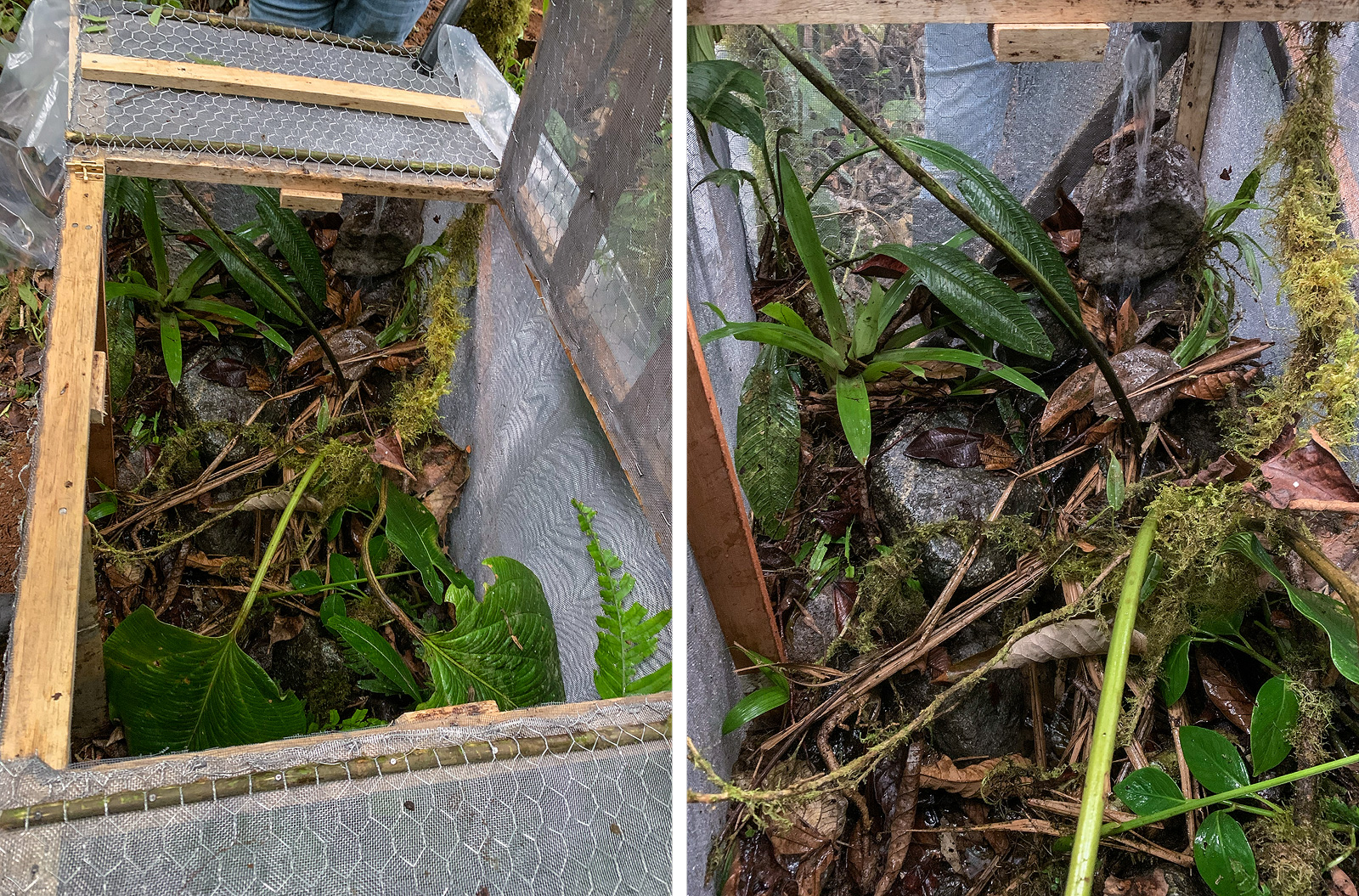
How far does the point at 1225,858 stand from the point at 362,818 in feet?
3.48

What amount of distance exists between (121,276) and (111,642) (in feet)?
3.69

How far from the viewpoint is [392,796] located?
75cm

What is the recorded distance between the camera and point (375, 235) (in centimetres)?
234

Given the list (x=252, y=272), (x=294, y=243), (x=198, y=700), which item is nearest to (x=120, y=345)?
(x=252, y=272)

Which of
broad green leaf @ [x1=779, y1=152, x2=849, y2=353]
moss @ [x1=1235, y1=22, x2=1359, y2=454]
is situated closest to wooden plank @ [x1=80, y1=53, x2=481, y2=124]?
broad green leaf @ [x1=779, y1=152, x2=849, y2=353]

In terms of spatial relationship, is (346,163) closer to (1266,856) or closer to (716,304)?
(716,304)

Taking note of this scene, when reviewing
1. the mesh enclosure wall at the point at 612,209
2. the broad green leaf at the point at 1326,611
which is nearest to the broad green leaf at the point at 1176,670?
the broad green leaf at the point at 1326,611

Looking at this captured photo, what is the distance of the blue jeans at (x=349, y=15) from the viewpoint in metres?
1.94

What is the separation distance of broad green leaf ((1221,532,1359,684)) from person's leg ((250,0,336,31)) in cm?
204

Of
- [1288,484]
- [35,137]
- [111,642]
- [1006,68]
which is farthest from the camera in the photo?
[35,137]

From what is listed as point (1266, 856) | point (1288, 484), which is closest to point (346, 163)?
point (1288, 484)

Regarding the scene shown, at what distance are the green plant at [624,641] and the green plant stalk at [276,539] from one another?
2.94ft

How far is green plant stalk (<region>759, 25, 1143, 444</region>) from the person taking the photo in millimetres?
1318

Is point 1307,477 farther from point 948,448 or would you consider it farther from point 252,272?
point 252,272
